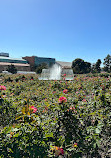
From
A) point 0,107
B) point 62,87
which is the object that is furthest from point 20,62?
point 0,107

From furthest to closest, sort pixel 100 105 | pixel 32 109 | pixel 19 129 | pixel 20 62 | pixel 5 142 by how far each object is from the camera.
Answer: pixel 20 62, pixel 100 105, pixel 32 109, pixel 19 129, pixel 5 142

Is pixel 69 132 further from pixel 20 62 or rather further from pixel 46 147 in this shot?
pixel 20 62

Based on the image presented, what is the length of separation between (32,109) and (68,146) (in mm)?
813

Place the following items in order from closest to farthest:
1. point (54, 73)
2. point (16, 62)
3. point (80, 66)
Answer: point (54, 73), point (80, 66), point (16, 62)

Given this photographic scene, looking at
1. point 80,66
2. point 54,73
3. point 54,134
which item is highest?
point 80,66

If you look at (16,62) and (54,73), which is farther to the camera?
(16,62)

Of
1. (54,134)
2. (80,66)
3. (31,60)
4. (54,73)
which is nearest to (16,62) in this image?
(31,60)

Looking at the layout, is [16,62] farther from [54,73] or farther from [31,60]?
[54,73]

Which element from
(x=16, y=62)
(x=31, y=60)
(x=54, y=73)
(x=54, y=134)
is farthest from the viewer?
(x=31, y=60)

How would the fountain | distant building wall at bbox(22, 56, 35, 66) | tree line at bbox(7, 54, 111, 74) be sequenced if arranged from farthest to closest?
distant building wall at bbox(22, 56, 35, 66) < tree line at bbox(7, 54, 111, 74) < the fountain

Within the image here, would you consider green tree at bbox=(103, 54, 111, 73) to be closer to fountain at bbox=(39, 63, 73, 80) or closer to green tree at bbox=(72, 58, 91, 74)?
green tree at bbox=(72, 58, 91, 74)

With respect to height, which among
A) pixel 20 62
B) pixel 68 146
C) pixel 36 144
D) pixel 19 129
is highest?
pixel 20 62

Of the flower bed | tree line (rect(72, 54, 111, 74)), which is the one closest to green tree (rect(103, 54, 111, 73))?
tree line (rect(72, 54, 111, 74))

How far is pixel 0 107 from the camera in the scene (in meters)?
2.68
